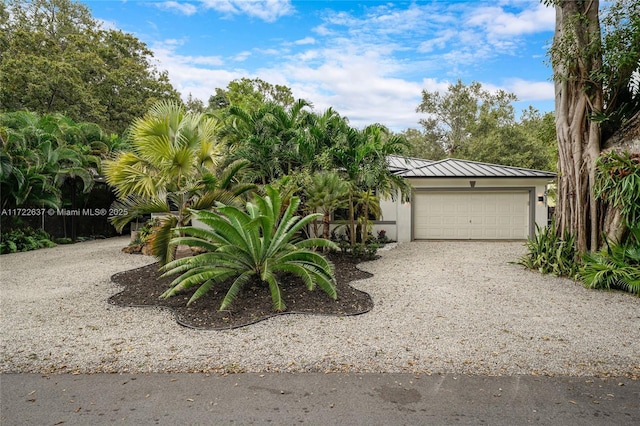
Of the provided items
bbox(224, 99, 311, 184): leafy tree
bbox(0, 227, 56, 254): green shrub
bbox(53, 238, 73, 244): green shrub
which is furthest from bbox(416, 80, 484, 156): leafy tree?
bbox(0, 227, 56, 254): green shrub

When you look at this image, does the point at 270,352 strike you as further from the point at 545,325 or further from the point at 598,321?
the point at 598,321

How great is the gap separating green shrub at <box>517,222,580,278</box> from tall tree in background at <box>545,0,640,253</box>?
263 mm

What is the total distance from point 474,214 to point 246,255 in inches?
410

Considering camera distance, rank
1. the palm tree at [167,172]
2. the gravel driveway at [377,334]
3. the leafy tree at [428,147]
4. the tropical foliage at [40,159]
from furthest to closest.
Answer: the leafy tree at [428,147] → the tropical foliage at [40,159] → the palm tree at [167,172] → the gravel driveway at [377,334]

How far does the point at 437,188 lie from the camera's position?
13.7 m

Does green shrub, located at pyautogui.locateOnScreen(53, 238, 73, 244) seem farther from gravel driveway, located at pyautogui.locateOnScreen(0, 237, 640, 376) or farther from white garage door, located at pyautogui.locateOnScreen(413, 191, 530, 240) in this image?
white garage door, located at pyautogui.locateOnScreen(413, 191, 530, 240)

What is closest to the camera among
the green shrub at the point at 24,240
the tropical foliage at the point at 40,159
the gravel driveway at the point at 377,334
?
Answer: the gravel driveway at the point at 377,334

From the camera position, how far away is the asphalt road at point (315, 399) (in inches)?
111

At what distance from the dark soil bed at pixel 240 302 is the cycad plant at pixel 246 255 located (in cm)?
16

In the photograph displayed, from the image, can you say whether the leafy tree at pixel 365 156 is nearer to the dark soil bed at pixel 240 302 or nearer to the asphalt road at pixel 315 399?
the dark soil bed at pixel 240 302

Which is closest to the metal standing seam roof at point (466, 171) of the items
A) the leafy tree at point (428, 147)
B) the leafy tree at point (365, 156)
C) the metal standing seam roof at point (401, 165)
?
the metal standing seam roof at point (401, 165)

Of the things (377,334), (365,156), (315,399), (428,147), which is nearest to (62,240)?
(365,156)

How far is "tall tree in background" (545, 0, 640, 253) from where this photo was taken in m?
7.40

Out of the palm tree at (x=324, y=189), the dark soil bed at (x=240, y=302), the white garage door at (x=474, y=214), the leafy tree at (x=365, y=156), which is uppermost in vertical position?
the leafy tree at (x=365, y=156)
